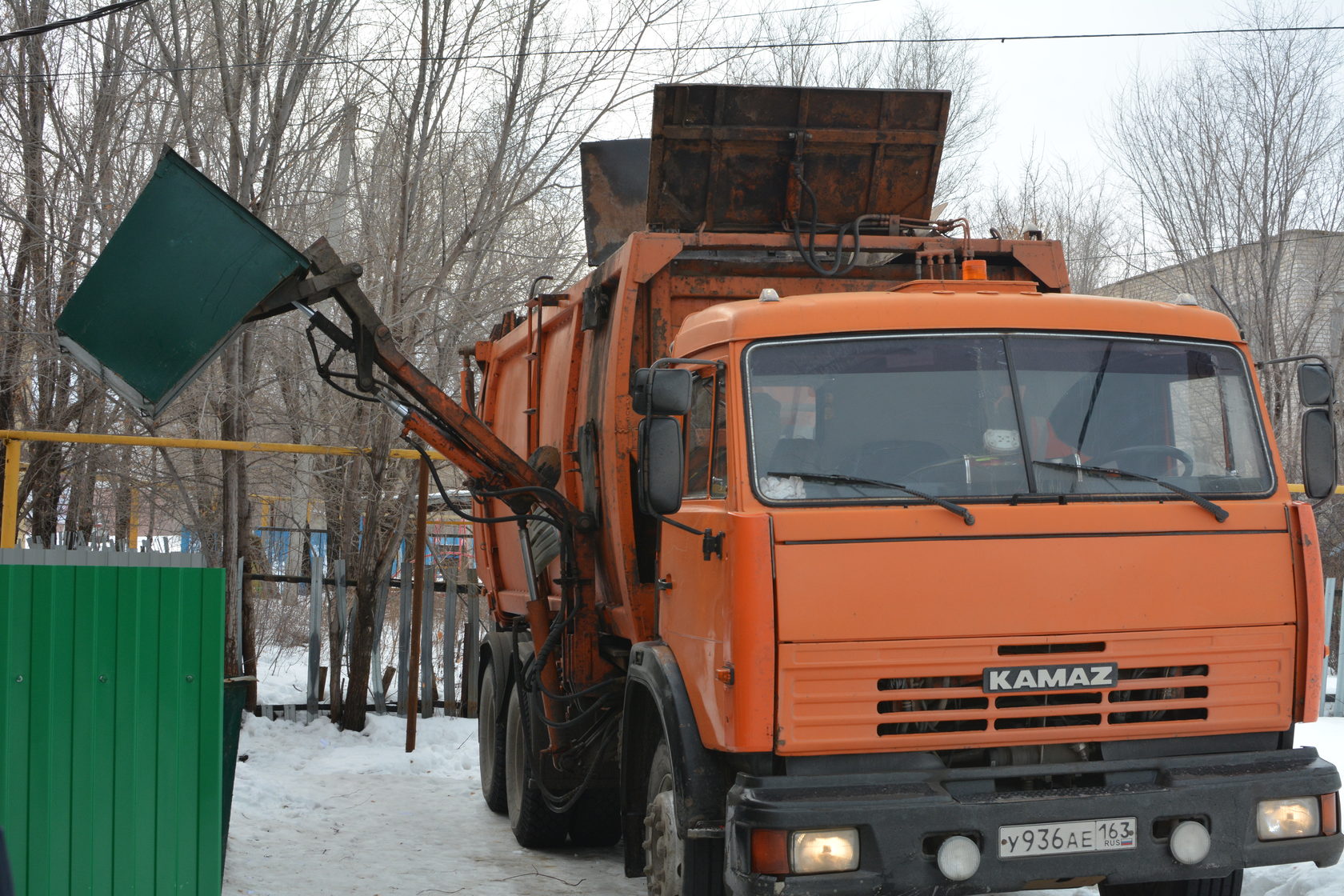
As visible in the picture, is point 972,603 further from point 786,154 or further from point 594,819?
point 594,819

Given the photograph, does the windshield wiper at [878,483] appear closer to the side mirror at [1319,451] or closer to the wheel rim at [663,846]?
the wheel rim at [663,846]

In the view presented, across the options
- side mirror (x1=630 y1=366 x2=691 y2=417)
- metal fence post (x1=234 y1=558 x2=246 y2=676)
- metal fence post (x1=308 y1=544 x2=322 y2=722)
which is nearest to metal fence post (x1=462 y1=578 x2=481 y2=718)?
metal fence post (x1=308 y1=544 x2=322 y2=722)

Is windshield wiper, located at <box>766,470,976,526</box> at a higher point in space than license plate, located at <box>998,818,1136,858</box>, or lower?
higher

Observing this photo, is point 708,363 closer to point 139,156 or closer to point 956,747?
point 956,747

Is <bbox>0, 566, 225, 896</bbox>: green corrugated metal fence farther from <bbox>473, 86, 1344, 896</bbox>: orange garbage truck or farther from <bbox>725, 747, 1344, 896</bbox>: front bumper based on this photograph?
<bbox>725, 747, 1344, 896</bbox>: front bumper

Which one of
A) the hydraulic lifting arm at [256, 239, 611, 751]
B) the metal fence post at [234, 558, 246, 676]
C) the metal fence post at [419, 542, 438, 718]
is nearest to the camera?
the hydraulic lifting arm at [256, 239, 611, 751]

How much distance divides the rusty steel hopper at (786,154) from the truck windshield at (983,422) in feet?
6.06

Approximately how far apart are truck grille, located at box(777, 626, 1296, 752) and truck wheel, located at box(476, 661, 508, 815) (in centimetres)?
430

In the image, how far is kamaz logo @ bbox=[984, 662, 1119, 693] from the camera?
3.87 meters

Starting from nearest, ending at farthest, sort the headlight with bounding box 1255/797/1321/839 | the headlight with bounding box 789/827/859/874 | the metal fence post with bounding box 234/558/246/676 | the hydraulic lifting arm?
1. the headlight with bounding box 789/827/859/874
2. the headlight with bounding box 1255/797/1321/839
3. the hydraulic lifting arm
4. the metal fence post with bounding box 234/558/246/676

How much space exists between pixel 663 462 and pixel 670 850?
1.37m

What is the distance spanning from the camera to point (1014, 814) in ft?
12.4

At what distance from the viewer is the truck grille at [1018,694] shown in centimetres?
383

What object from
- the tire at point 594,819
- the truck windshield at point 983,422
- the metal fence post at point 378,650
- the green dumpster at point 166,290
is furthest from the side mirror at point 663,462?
the metal fence post at point 378,650
